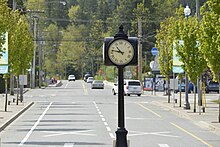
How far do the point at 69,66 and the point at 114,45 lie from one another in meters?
168

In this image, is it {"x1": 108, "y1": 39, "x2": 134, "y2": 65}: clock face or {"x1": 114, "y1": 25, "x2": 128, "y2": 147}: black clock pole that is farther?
{"x1": 108, "y1": 39, "x2": 134, "y2": 65}: clock face

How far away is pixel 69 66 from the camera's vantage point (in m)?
184

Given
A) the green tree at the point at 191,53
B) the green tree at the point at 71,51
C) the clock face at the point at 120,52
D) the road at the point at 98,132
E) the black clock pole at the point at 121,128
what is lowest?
the road at the point at 98,132

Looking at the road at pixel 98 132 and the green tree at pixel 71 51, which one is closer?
the road at pixel 98 132

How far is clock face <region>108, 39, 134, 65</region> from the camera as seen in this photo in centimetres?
1609

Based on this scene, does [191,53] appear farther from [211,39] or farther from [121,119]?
[121,119]

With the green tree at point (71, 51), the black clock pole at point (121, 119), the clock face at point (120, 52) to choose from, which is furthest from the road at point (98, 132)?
the green tree at point (71, 51)

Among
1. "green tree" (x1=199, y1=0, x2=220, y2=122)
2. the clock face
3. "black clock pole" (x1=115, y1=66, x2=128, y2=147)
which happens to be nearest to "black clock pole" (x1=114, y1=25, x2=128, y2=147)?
"black clock pole" (x1=115, y1=66, x2=128, y2=147)

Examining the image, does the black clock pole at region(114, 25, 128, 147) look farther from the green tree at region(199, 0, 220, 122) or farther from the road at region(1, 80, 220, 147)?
the green tree at region(199, 0, 220, 122)

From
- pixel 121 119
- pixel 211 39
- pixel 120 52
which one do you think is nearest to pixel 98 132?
pixel 211 39

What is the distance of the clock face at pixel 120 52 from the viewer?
16.1 meters

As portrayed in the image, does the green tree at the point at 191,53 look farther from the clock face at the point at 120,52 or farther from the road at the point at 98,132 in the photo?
the clock face at the point at 120,52

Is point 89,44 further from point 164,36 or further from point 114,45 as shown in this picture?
point 114,45

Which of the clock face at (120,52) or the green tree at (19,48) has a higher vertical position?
the green tree at (19,48)
